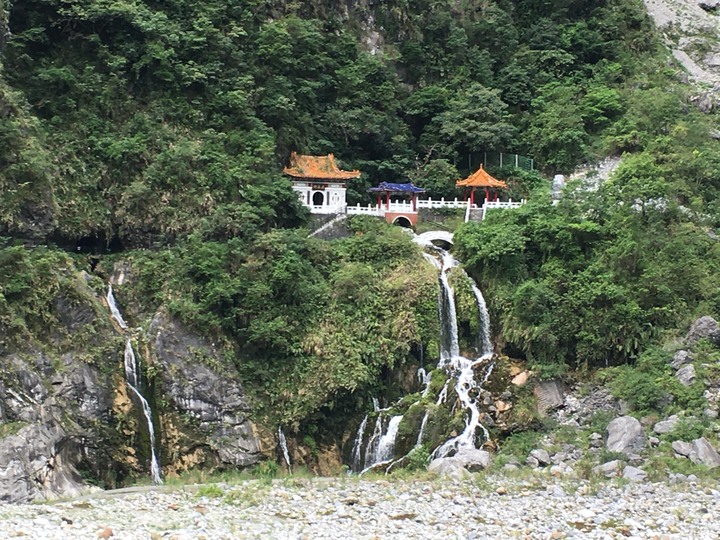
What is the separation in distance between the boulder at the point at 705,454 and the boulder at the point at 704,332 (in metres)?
5.22

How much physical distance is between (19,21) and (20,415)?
17.7 meters

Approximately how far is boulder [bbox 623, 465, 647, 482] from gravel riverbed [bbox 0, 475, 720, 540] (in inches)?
38.7

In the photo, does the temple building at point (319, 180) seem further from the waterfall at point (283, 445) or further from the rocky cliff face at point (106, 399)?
the waterfall at point (283, 445)

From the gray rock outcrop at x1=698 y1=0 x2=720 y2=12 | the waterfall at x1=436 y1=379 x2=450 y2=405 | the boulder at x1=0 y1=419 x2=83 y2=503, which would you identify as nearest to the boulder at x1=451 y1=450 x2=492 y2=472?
the waterfall at x1=436 y1=379 x2=450 y2=405

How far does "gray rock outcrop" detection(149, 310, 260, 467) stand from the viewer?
961 inches

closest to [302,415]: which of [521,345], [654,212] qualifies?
[521,345]

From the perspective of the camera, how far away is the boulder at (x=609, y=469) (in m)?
20.6

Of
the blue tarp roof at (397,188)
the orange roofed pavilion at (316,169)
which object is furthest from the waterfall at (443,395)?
the orange roofed pavilion at (316,169)

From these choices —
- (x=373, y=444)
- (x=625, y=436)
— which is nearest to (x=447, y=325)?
(x=373, y=444)

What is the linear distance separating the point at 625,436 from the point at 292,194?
15.0 meters

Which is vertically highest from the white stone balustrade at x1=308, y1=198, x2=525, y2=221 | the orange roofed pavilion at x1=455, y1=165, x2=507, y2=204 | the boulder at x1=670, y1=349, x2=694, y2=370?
the orange roofed pavilion at x1=455, y1=165, x2=507, y2=204

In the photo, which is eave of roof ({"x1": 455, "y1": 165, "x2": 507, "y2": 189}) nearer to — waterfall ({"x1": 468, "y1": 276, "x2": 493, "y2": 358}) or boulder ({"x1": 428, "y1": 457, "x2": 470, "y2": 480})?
waterfall ({"x1": 468, "y1": 276, "x2": 493, "y2": 358})

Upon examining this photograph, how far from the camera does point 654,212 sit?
1218 inches

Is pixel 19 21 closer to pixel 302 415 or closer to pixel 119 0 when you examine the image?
pixel 119 0
